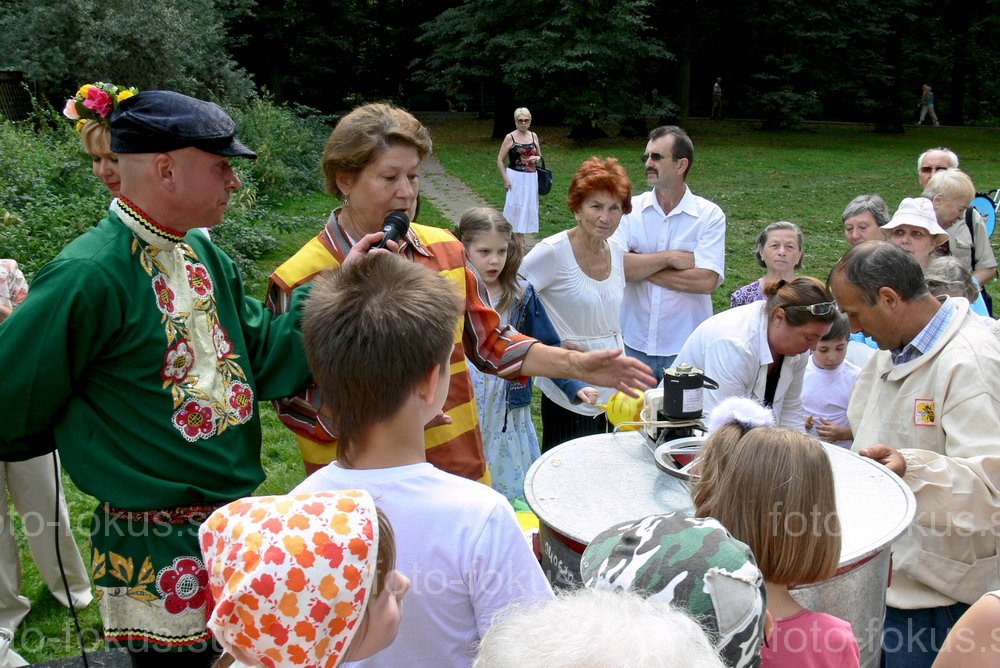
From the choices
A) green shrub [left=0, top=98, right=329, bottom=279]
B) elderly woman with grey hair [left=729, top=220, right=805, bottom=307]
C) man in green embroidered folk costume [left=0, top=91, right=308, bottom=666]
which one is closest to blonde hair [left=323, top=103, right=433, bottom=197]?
man in green embroidered folk costume [left=0, top=91, right=308, bottom=666]

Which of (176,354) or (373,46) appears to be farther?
(373,46)

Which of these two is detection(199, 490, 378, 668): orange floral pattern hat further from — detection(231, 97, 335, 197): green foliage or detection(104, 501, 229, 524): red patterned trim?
detection(231, 97, 335, 197): green foliage

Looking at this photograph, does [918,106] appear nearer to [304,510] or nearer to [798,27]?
[798,27]

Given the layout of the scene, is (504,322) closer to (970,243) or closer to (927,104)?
(970,243)

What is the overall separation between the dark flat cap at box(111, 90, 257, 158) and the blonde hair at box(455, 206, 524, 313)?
7.81ft

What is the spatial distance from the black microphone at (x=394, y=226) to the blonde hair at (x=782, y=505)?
1.16 metres

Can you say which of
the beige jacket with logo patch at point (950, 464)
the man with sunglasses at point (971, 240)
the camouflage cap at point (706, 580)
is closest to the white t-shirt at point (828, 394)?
the beige jacket with logo patch at point (950, 464)

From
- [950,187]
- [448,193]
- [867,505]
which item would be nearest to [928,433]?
[867,505]

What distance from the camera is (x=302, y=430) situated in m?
2.66

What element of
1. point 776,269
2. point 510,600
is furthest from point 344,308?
point 776,269

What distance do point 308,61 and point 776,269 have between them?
2526 cm

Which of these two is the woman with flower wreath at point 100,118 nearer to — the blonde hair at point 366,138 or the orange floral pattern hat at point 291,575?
the blonde hair at point 366,138

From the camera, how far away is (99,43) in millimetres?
15883

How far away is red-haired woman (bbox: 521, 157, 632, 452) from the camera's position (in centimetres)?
470
